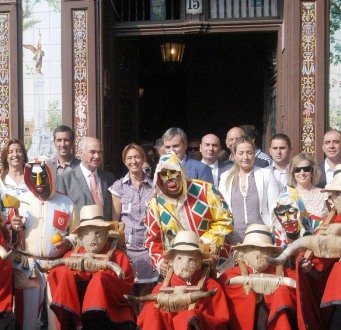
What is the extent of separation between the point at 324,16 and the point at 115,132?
285cm

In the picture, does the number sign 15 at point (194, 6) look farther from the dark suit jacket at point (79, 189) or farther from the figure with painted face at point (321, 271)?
the figure with painted face at point (321, 271)

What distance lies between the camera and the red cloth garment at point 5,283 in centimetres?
738

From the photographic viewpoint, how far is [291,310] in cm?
687

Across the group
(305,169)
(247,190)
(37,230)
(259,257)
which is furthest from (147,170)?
(259,257)

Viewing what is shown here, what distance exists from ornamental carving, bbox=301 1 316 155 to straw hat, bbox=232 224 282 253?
3.10m

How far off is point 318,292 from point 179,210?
1.31 meters

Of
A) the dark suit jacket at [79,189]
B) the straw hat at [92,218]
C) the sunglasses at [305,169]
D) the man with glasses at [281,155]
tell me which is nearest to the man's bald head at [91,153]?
the dark suit jacket at [79,189]

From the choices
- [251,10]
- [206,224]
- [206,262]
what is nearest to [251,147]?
[206,224]

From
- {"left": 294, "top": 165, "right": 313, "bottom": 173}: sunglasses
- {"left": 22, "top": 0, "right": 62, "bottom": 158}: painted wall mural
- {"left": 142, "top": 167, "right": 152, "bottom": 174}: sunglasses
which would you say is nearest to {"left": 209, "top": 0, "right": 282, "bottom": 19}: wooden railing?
{"left": 22, "top": 0, "right": 62, "bottom": 158}: painted wall mural

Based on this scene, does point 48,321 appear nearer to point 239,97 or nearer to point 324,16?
point 324,16

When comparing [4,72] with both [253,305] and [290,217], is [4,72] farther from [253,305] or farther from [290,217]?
[253,305]

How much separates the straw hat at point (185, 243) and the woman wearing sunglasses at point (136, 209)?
132 cm

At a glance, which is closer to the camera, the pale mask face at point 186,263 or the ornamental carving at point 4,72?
the pale mask face at point 186,263

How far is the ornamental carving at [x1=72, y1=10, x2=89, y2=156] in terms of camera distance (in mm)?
10375
